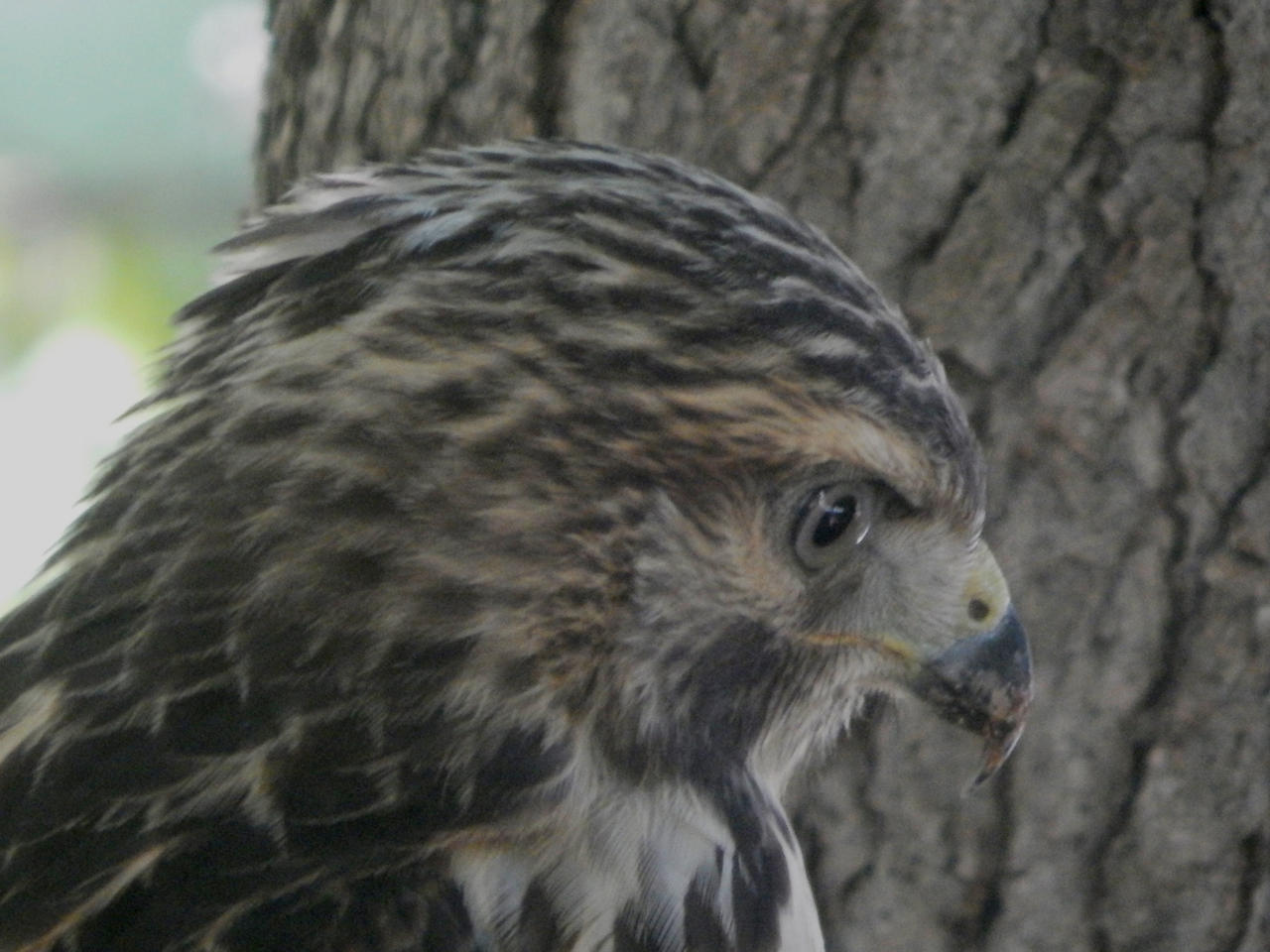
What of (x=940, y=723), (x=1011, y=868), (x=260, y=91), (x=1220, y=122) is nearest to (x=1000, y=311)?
(x=1220, y=122)

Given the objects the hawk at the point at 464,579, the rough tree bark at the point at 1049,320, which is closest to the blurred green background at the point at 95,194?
the rough tree bark at the point at 1049,320

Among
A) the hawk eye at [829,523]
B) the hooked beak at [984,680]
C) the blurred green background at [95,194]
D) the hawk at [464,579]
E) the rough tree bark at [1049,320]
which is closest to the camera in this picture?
the hawk at [464,579]

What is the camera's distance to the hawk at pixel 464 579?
1.81 meters

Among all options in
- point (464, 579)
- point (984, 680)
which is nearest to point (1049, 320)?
point (984, 680)

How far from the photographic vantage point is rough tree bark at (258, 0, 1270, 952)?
7.84 ft

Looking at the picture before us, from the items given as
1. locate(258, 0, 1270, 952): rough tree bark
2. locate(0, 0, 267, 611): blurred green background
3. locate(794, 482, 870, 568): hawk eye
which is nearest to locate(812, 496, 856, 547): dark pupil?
locate(794, 482, 870, 568): hawk eye

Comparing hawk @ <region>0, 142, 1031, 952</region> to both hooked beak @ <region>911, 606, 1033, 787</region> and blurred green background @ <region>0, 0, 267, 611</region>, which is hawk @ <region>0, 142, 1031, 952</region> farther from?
blurred green background @ <region>0, 0, 267, 611</region>

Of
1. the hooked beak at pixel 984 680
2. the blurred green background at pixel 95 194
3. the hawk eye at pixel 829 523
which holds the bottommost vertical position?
the blurred green background at pixel 95 194

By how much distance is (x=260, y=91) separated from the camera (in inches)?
120

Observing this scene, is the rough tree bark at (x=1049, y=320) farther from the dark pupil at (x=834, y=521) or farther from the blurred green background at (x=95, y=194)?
the blurred green background at (x=95, y=194)

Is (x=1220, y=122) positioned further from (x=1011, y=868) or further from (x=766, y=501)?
(x=1011, y=868)

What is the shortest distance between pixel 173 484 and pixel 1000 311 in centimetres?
118

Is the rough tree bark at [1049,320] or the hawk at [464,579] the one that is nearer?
the hawk at [464,579]

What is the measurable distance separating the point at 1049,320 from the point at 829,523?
0.67 metres
